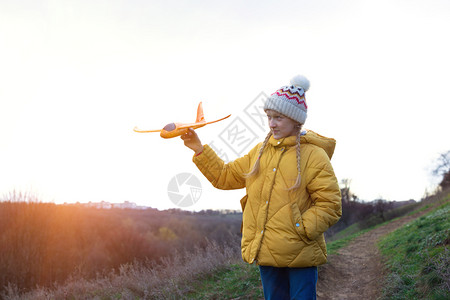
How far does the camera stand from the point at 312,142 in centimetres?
279

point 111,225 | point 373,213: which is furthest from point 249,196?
point 111,225

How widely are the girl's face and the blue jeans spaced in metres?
0.99

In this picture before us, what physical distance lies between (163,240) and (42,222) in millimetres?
16068

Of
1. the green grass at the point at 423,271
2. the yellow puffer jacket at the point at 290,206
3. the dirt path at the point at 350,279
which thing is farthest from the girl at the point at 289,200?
the dirt path at the point at 350,279

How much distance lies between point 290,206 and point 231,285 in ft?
11.5

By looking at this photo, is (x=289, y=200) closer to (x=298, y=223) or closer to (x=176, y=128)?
(x=298, y=223)

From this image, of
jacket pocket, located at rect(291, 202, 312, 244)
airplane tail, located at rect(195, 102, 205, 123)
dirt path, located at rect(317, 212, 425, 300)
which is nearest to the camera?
jacket pocket, located at rect(291, 202, 312, 244)

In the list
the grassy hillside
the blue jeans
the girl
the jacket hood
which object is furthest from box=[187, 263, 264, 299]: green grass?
the jacket hood

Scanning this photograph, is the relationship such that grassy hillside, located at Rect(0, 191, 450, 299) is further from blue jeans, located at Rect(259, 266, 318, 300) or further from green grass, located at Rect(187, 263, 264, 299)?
blue jeans, located at Rect(259, 266, 318, 300)

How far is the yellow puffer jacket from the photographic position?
255cm

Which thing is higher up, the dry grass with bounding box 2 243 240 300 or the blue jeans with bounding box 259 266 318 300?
the blue jeans with bounding box 259 266 318 300

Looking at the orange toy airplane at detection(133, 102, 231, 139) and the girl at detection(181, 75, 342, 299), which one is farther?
the orange toy airplane at detection(133, 102, 231, 139)

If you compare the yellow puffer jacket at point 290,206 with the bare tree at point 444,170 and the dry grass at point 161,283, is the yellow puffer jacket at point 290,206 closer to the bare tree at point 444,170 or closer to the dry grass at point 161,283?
the dry grass at point 161,283

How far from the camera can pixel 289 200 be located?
2611mm
